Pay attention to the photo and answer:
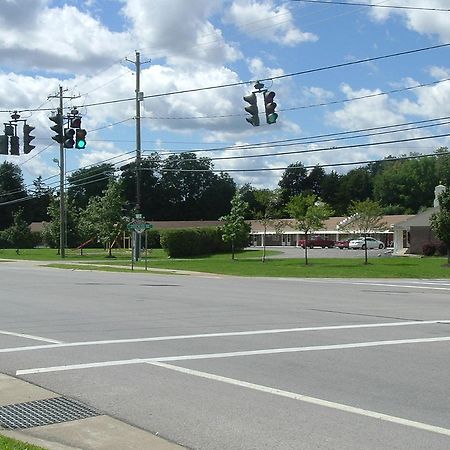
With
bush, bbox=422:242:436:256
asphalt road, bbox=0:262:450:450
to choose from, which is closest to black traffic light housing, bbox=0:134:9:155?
asphalt road, bbox=0:262:450:450

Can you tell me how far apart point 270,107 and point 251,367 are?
41.8 ft

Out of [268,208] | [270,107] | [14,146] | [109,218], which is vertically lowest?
[109,218]

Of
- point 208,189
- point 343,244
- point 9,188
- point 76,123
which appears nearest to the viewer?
point 76,123

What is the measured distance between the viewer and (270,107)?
69.1 feet

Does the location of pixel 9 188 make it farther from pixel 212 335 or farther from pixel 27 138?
pixel 212 335

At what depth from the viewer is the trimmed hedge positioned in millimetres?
58906

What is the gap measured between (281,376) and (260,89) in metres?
14.4

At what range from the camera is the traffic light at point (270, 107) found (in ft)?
68.4

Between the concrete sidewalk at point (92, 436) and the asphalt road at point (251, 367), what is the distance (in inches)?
8.2

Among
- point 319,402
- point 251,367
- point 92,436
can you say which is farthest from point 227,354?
point 92,436

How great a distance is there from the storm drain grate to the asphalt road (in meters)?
0.24

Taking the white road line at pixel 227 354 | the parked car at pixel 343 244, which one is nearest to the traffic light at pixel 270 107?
the white road line at pixel 227 354

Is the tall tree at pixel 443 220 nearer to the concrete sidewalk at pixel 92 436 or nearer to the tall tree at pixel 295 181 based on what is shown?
the concrete sidewalk at pixel 92 436

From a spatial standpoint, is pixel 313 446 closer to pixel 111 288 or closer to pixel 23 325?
pixel 23 325
